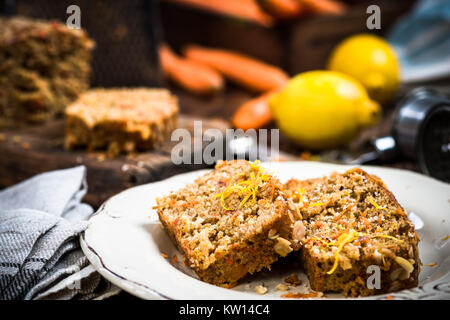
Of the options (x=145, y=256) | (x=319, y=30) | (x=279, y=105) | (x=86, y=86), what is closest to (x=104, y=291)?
(x=145, y=256)

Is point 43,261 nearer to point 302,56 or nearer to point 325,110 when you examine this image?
point 325,110

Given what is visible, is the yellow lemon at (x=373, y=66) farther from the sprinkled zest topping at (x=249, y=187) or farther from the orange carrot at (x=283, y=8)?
the sprinkled zest topping at (x=249, y=187)

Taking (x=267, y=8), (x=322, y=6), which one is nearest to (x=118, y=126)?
(x=267, y=8)

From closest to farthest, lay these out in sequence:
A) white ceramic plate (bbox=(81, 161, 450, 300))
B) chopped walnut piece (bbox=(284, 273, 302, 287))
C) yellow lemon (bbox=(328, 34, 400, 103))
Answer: white ceramic plate (bbox=(81, 161, 450, 300))
chopped walnut piece (bbox=(284, 273, 302, 287))
yellow lemon (bbox=(328, 34, 400, 103))

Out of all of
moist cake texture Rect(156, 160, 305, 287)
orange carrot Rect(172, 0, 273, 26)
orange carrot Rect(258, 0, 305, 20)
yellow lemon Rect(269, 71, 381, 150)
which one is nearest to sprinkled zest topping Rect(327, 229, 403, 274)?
moist cake texture Rect(156, 160, 305, 287)

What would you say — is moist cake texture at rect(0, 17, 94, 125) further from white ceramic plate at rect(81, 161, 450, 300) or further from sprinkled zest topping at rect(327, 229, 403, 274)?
sprinkled zest topping at rect(327, 229, 403, 274)
